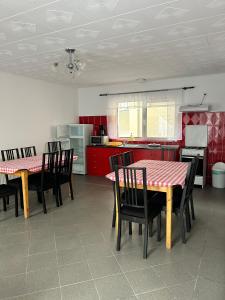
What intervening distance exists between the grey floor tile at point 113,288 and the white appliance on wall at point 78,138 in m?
3.97

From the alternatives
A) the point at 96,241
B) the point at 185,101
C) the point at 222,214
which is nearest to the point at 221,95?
the point at 185,101

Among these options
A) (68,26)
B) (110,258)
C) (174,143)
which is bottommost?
(110,258)

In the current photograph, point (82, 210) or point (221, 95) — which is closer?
point (82, 210)

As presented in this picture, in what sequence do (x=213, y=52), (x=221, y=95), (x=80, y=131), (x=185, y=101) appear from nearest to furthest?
1. (x=213, y=52)
2. (x=221, y=95)
3. (x=185, y=101)
4. (x=80, y=131)

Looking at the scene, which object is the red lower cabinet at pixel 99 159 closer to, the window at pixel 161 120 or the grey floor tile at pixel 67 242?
the window at pixel 161 120

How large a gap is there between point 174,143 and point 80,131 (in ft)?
7.61

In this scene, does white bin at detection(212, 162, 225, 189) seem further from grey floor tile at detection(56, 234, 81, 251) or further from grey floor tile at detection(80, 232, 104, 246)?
grey floor tile at detection(56, 234, 81, 251)

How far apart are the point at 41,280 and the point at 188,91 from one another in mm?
4391

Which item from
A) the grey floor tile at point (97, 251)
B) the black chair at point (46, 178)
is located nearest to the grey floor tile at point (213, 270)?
the grey floor tile at point (97, 251)

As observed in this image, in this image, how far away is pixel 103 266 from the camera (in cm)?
215

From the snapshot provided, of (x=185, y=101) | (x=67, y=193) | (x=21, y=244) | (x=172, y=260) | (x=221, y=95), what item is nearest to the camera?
(x=172, y=260)

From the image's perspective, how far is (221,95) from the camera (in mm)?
4668

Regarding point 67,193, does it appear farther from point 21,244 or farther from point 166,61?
point 166,61

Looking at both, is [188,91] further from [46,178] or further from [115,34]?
[46,178]
